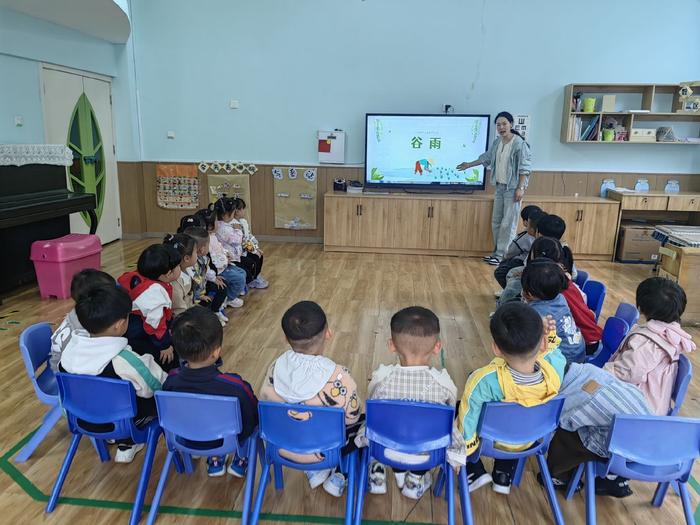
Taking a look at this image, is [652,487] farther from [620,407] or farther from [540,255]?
[540,255]

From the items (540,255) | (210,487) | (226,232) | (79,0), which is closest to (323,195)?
(226,232)

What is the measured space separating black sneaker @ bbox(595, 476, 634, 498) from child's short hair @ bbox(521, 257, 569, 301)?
82cm

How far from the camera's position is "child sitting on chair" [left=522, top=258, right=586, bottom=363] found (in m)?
2.44

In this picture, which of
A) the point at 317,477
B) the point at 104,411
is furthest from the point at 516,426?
the point at 104,411

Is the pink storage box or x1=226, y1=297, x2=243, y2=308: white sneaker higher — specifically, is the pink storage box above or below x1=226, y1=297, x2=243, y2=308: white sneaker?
above

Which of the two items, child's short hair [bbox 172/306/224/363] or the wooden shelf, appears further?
the wooden shelf

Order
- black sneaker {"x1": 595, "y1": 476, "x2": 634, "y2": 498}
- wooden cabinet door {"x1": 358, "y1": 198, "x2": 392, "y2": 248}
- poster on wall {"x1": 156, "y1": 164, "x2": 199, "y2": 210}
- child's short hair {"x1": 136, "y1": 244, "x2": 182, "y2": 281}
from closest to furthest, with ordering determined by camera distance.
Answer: black sneaker {"x1": 595, "y1": 476, "x2": 634, "y2": 498} → child's short hair {"x1": 136, "y1": 244, "x2": 182, "y2": 281} → wooden cabinet door {"x1": 358, "y1": 198, "x2": 392, "y2": 248} → poster on wall {"x1": 156, "y1": 164, "x2": 199, "y2": 210}

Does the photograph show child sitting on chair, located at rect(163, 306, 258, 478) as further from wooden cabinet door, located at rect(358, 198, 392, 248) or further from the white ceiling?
wooden cabinet door, located at rect(358, 198, 392, 248)

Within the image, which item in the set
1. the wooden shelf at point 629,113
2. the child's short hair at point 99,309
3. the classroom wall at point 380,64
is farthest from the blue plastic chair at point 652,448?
the classroom wall at point 380,64

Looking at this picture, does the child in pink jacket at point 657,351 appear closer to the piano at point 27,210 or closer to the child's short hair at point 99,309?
the child's short hair at point 99,309

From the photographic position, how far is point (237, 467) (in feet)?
7.00

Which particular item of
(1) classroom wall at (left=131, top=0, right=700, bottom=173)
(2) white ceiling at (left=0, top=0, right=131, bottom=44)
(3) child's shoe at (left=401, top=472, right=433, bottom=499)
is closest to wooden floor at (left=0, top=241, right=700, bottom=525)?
(3) child's shoe at (left=401, top=472, right=433, bottom=499)

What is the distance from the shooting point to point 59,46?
212 inches

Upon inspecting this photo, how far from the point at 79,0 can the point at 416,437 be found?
16.2ft
